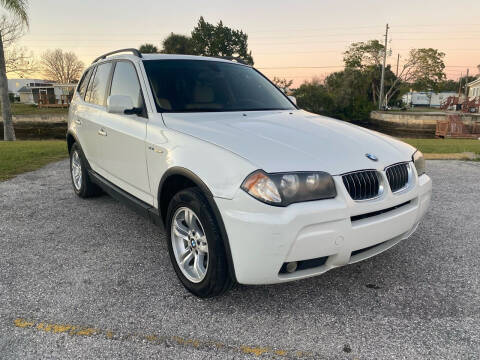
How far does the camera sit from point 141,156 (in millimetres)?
3270

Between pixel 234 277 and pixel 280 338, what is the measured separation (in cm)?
47

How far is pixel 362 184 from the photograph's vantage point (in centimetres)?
245

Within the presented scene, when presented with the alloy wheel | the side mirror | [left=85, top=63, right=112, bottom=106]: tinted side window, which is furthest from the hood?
[left=85, top=63, right=112, bottom=106]: tinted side window

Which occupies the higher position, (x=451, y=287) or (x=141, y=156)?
(x=141, y=156)

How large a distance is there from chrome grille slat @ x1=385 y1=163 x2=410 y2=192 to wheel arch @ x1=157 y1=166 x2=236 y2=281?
1.26 meters

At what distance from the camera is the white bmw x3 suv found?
2.23 meters

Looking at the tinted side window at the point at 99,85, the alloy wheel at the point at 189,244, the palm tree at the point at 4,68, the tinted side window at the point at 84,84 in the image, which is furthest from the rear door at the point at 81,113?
the palm tree at the point at 4,68

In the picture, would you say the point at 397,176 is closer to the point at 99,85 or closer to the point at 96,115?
the point at 96,115

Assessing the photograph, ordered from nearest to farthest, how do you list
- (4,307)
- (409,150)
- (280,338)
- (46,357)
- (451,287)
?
(46,357) → (280,338) → (4,307) → (451,287) → (409,150)

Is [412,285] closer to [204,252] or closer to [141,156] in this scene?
[204,252]

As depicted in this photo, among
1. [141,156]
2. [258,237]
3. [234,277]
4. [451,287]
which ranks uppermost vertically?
[141,156]

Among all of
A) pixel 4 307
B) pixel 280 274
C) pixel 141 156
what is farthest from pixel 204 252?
pixel 4 307

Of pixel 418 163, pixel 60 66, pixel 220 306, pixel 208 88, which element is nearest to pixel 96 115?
pixel 208 88

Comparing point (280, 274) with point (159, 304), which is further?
point (159, 304)
